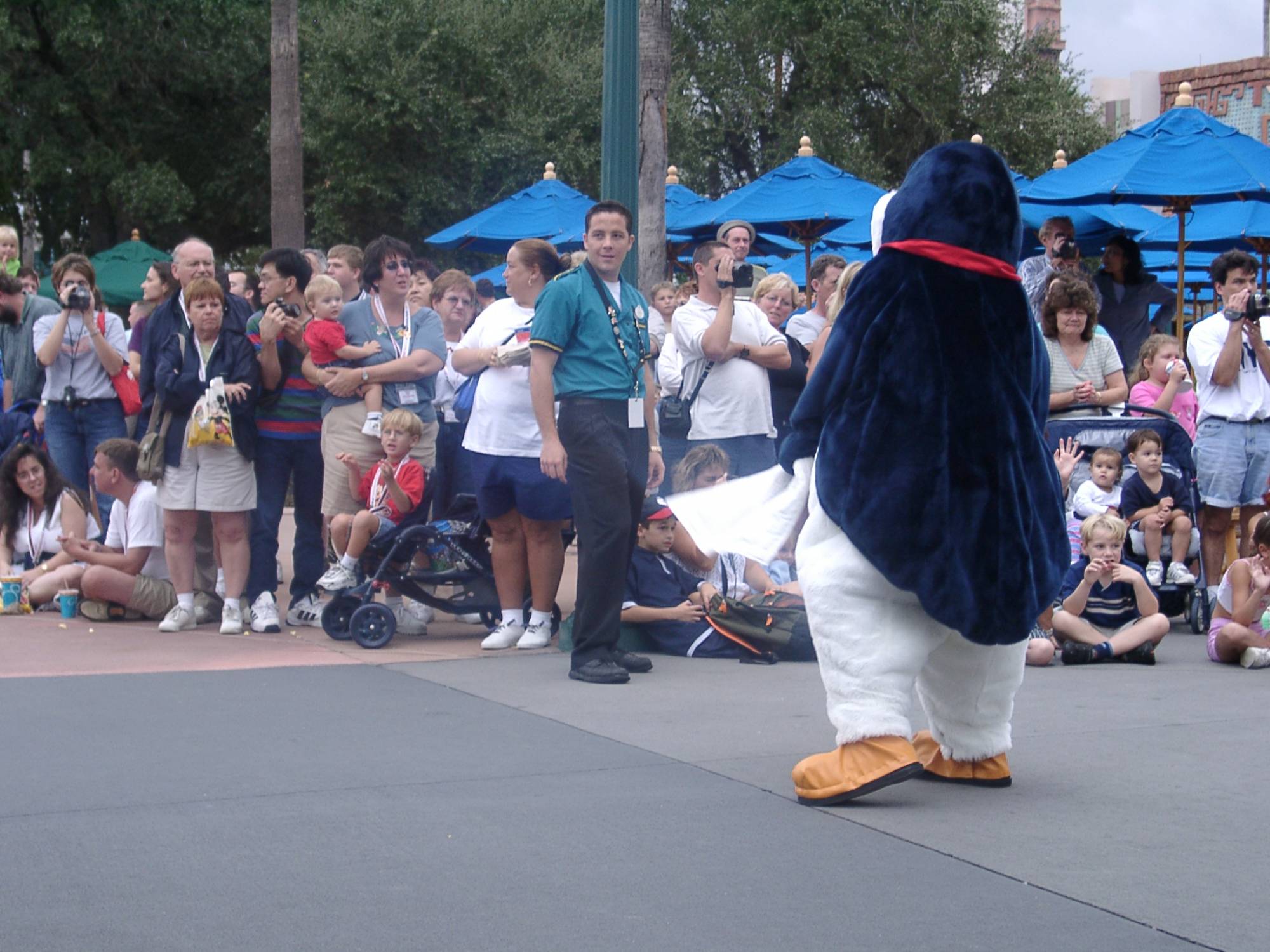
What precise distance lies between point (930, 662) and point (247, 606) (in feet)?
16.0

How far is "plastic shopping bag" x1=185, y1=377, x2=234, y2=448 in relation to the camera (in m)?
8.01

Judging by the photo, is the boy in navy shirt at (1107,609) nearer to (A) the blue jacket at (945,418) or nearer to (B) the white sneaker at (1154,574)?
(B) the white sneaker at (1154,574)

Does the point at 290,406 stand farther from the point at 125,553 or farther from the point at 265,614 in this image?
the point at 125,553

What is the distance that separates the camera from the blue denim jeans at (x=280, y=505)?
28.1ft

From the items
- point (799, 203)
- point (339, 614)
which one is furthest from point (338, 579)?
A: point (799, 203)

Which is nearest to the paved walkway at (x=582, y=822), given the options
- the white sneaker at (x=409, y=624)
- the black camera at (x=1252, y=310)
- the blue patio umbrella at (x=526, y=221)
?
the white sneaker at (x=409, y=624)

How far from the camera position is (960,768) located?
4.98 metres

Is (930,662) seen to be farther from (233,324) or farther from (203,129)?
(203,129)

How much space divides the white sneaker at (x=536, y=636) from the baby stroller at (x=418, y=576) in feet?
0.47

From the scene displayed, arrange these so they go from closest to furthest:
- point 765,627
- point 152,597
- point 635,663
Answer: point 635,663 → point 765,627 → point 152,597

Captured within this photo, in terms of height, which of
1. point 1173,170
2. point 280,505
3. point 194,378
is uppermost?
point 1173,170

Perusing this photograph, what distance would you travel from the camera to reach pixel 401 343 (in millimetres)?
8492

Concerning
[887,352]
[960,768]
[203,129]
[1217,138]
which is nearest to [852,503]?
[887,352]

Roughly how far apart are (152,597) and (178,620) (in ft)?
1.40
